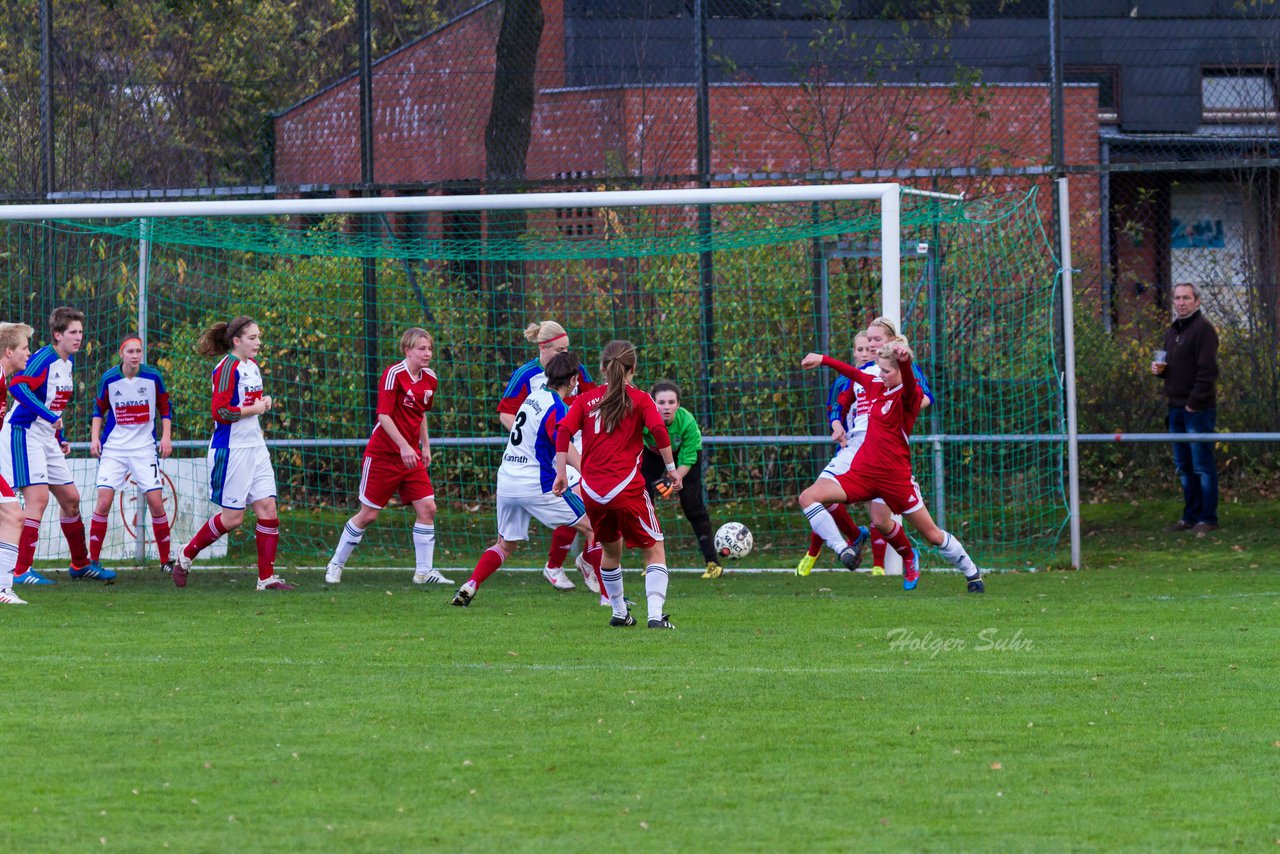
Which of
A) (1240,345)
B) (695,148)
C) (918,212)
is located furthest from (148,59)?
(1240,345)

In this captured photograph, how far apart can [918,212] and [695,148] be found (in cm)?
256

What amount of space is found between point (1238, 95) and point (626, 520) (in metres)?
8.32

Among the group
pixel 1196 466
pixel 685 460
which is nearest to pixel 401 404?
pixel 685 460

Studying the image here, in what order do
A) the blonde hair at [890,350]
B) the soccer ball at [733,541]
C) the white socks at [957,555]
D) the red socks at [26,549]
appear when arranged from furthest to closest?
the soccer ball at [733,541] → the red socks at [26,549] → the white socks at [957,555] → the blonde hair at [890,350]

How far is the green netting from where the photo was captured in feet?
42.9

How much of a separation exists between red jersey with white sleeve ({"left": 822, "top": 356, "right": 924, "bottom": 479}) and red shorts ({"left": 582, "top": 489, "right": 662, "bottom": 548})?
79.7 inches

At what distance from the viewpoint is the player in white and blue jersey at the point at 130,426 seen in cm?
1186

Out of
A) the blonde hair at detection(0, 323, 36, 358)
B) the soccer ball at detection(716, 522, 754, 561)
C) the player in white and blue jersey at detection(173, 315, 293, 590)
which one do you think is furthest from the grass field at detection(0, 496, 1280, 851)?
the soccer ball at detection(716, 522, 754, 561)

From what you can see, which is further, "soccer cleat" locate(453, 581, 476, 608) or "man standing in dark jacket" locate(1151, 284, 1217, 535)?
"man standing in dark jacket" locate(1151, 284, 1217, 535)

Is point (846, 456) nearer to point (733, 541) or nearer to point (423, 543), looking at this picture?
point (733, 541)

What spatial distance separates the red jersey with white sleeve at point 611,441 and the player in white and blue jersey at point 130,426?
4.26m

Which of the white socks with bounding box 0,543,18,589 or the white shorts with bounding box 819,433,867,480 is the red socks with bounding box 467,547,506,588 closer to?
the white shorts with bounding box 819,433,867,480

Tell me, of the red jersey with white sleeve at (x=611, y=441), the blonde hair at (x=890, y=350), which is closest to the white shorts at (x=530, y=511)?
the red jersey with white sleeve at (x=611, y=441)

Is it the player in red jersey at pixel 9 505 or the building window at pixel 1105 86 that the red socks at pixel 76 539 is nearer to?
the player in red jersey at pixel 9 505
